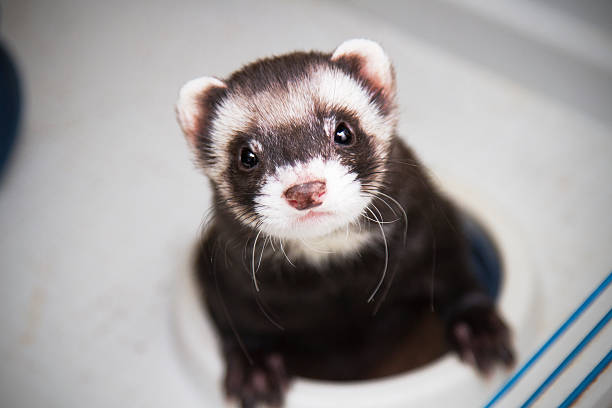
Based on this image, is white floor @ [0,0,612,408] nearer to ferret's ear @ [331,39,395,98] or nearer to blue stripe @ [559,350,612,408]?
ferret's ear @ [331,39,395,98]

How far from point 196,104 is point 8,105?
71cm

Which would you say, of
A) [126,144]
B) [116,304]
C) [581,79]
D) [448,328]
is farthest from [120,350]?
[581,79]

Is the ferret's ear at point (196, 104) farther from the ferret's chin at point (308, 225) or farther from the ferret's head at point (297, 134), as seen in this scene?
the ferret's chin at point (308, 225)

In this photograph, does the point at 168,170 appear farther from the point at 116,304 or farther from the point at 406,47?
the point at 406,47

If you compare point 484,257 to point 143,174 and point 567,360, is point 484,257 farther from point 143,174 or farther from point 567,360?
point 143,174

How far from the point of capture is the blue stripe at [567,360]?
670mm

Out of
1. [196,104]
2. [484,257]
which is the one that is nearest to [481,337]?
[484,257]

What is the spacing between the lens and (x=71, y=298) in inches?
51.4

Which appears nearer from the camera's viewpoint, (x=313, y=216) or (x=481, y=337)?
(x=313, y=216)

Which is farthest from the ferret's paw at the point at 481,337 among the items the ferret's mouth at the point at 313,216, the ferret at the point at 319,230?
the ferret's mouth at the point at 313,216

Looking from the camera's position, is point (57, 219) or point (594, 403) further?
point (57, 219)

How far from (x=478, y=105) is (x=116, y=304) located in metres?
0.96

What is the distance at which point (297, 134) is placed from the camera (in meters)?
0.77

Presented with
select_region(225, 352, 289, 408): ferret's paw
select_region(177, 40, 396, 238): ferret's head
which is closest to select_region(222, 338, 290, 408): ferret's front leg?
select_region(225, 352, 289, 408): ferret's paw
